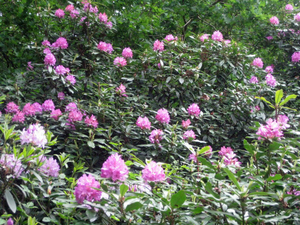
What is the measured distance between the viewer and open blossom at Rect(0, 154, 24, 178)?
135 centimetres

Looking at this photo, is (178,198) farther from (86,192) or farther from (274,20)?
(274,20)

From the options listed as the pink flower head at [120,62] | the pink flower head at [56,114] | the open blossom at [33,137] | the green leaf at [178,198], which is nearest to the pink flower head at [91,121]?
the pink flower head at [56,114]

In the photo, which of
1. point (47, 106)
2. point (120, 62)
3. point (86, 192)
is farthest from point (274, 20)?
point (86, 192)

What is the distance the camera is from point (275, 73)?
418cm

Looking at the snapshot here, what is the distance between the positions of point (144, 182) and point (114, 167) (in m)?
0.18

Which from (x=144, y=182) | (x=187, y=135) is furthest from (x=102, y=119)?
(x=144, y=182)

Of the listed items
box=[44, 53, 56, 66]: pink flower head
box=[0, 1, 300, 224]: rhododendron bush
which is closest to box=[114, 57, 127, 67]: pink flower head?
box=[0, 1, 300, 224]: rhododendron bush

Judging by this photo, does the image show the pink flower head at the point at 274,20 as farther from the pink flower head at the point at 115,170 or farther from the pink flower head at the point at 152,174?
the pink flower head at the point at 115,170

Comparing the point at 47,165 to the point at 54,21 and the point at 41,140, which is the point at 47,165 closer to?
the point at 41,140

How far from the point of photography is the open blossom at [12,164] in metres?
1.35

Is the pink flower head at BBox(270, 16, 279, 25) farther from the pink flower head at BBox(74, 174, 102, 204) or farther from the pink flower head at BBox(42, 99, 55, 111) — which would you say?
the pink flower head at BBox(74, 174, 102, 204)

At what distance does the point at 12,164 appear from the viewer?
137cm

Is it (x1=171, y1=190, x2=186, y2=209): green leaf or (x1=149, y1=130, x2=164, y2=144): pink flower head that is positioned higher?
(x1=149, y1=130, x2=164, y2=144): pink flower head

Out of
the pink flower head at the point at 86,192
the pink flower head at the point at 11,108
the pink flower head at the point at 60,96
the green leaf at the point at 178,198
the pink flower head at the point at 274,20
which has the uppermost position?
the pink flower head at the point at 274,20
